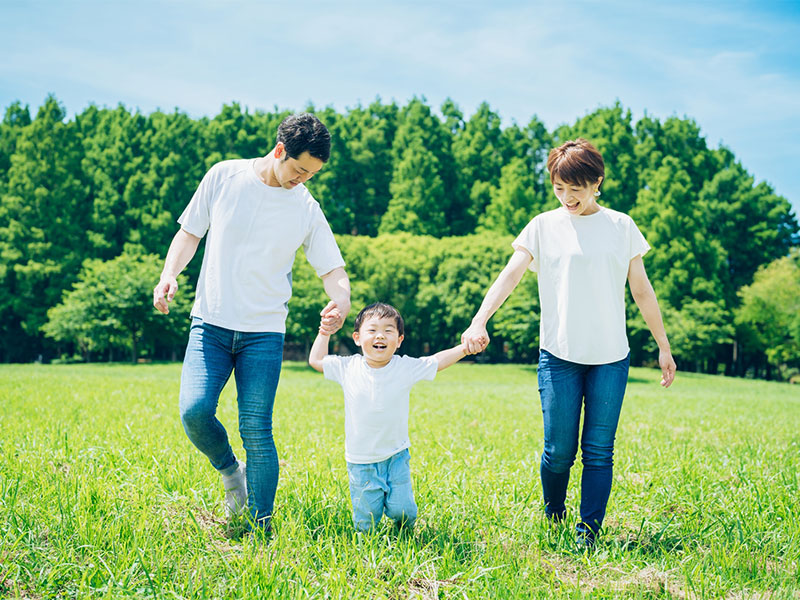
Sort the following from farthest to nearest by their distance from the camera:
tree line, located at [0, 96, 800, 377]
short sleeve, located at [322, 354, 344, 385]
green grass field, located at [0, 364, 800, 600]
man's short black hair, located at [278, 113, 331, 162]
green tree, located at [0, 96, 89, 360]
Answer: green tree, located at [0, 96, 89, 360]
tree line, located at [0, 96, 800, 377]
short sleeve, located at [322, 354, 344, 385]
man's short black hair, located at [278, 113, 331, 162]
green grass field, located at [0, 364, 800, 600]

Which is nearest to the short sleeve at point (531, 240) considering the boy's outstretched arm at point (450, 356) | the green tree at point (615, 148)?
the boy's outstretched arm at point (450, 356)

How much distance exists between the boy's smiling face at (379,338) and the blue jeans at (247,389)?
0.52 metres

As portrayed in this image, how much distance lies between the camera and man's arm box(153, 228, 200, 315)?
3549 millimetres

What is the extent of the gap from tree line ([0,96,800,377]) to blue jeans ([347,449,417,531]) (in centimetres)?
2787

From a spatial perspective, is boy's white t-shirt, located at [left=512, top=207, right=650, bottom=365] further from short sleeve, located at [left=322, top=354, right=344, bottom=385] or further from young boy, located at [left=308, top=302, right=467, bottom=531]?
short sleeve, located at [left=322, top=354, right=344, bottom=385]

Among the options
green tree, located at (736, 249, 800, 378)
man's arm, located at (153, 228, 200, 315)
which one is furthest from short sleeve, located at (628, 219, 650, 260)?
green tree, located at (736, 249, 800, 378)

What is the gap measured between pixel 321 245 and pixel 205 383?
102 centimetres

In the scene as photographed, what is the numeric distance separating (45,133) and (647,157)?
4103cm

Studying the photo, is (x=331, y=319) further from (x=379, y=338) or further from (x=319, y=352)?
(x=319, y=352)

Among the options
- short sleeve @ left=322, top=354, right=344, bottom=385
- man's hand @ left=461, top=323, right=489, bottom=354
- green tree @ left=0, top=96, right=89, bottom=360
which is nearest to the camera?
man's hand @ left=461, top=323, right=489, bottom=354

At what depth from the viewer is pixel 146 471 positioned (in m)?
4.66

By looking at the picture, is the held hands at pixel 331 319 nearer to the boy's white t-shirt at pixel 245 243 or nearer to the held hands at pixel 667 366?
the boy's white t-shirt at pixel 245 243

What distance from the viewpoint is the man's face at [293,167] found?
3469mm

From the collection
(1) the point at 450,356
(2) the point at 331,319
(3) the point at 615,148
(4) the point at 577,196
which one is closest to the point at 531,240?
(4) the point at 577,196
